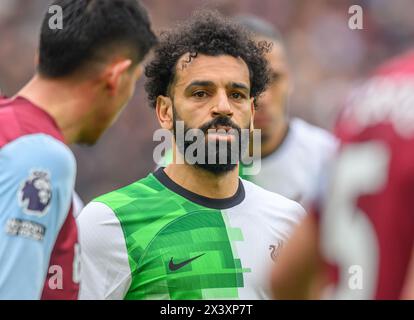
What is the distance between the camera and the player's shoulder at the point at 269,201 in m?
4.61

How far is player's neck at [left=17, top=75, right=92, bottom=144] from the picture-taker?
3.69 meters

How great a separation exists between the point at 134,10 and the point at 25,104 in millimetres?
575

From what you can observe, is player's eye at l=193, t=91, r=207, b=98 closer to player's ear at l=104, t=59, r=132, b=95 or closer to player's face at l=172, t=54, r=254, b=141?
player's face at l=172, t=54, r=254, b=141

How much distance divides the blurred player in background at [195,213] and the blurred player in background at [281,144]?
2.20 m

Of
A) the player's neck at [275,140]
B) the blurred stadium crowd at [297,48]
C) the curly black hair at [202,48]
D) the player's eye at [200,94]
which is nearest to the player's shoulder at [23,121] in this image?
the player's eye at [200,94]

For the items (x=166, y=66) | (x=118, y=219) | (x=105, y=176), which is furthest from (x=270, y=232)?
(x=105, y=176)

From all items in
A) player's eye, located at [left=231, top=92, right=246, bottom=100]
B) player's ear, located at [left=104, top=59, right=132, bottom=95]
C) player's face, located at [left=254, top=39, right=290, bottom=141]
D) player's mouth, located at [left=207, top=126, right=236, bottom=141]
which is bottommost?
player's mouth, located at [left=207, top=126, right=236, bottom=141]

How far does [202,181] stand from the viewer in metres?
4.54

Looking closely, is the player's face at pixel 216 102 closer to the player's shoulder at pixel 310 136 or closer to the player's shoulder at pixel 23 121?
the player's shoulder at pixel 23 121

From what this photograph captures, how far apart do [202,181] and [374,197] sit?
206 cm

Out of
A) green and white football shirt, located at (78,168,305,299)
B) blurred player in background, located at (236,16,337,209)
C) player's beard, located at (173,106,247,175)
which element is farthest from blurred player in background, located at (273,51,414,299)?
blurred player in background, located at (236,16,337,209)

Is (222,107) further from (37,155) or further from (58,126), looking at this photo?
(37,155)

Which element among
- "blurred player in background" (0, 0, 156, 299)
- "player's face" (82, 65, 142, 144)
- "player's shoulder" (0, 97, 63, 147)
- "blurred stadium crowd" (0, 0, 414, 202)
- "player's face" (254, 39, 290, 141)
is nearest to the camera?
"blurred player in background" (0, 0, 156, 299)
